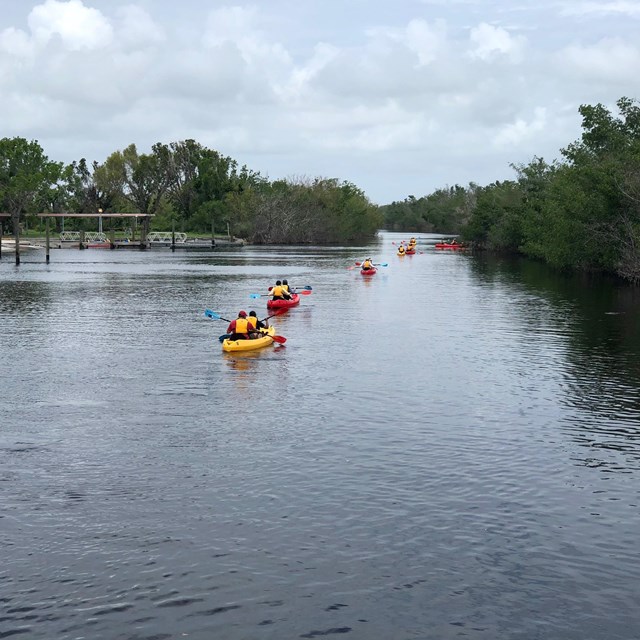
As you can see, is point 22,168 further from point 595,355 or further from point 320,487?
point 320,487

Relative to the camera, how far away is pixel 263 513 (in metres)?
17.7

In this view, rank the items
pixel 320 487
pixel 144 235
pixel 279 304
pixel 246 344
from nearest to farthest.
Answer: pixel 320 487
pixel 246 344
pixel 279 304
pixel 144 235

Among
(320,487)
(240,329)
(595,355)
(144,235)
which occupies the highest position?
(144,235)

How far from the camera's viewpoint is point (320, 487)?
19.3 metres

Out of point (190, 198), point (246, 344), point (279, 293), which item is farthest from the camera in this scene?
A: point (190, 198)

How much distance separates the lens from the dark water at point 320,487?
13.8 metres

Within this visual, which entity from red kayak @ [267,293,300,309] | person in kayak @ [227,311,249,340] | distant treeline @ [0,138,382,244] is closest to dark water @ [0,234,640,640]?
person in kayak @ [227,311,249,340]

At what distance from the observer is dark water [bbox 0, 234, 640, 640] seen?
13.8 m

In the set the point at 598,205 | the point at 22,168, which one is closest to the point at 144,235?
the point at 22,168

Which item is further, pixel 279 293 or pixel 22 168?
pixel 22 168

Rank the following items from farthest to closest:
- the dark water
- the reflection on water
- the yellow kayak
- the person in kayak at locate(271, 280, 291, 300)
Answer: the person in kayak at locate(271, 280, 291, 300), the yellow kayak, the reflection on water, the dark water

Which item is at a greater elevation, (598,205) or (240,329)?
(598,205)

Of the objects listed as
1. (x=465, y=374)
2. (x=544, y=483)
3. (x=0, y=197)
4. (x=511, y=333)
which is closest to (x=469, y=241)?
(x=0, y=197)

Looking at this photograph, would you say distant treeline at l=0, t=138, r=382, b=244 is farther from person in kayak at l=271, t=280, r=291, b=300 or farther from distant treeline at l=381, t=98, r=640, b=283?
person in kayak at l=271, t=280, r=291, b=300
